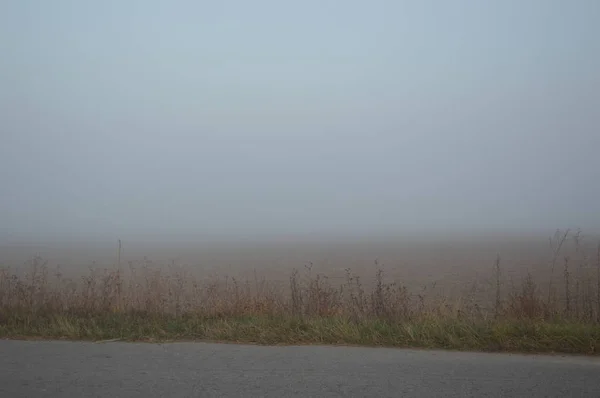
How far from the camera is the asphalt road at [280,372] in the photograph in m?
4.64

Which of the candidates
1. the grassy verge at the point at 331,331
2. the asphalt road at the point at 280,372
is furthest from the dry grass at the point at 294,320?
the asphalt road at the point at 280,372

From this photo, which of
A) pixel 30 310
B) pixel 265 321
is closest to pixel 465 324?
pixel 265 321

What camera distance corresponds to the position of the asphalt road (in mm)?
4637

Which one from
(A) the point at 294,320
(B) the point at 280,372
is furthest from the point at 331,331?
(B) the point at 280,372

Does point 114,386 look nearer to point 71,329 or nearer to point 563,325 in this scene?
point 71,329

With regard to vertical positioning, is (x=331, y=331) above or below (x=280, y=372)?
above

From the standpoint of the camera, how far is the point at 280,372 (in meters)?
5.19

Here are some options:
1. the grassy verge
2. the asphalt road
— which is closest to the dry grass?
the grassy verge

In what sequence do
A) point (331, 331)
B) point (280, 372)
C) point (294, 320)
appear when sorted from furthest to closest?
point (294, 320), point (331, 331), point (280, 372)

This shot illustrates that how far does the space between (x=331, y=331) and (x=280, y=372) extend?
1612 millimetres

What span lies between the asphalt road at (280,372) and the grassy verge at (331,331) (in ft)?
1.00

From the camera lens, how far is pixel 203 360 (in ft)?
18.6

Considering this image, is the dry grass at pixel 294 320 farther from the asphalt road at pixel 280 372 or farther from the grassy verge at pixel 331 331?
the asphalt road at pixel 280 372

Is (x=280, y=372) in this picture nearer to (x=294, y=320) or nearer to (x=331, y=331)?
(x=331, y=331)
